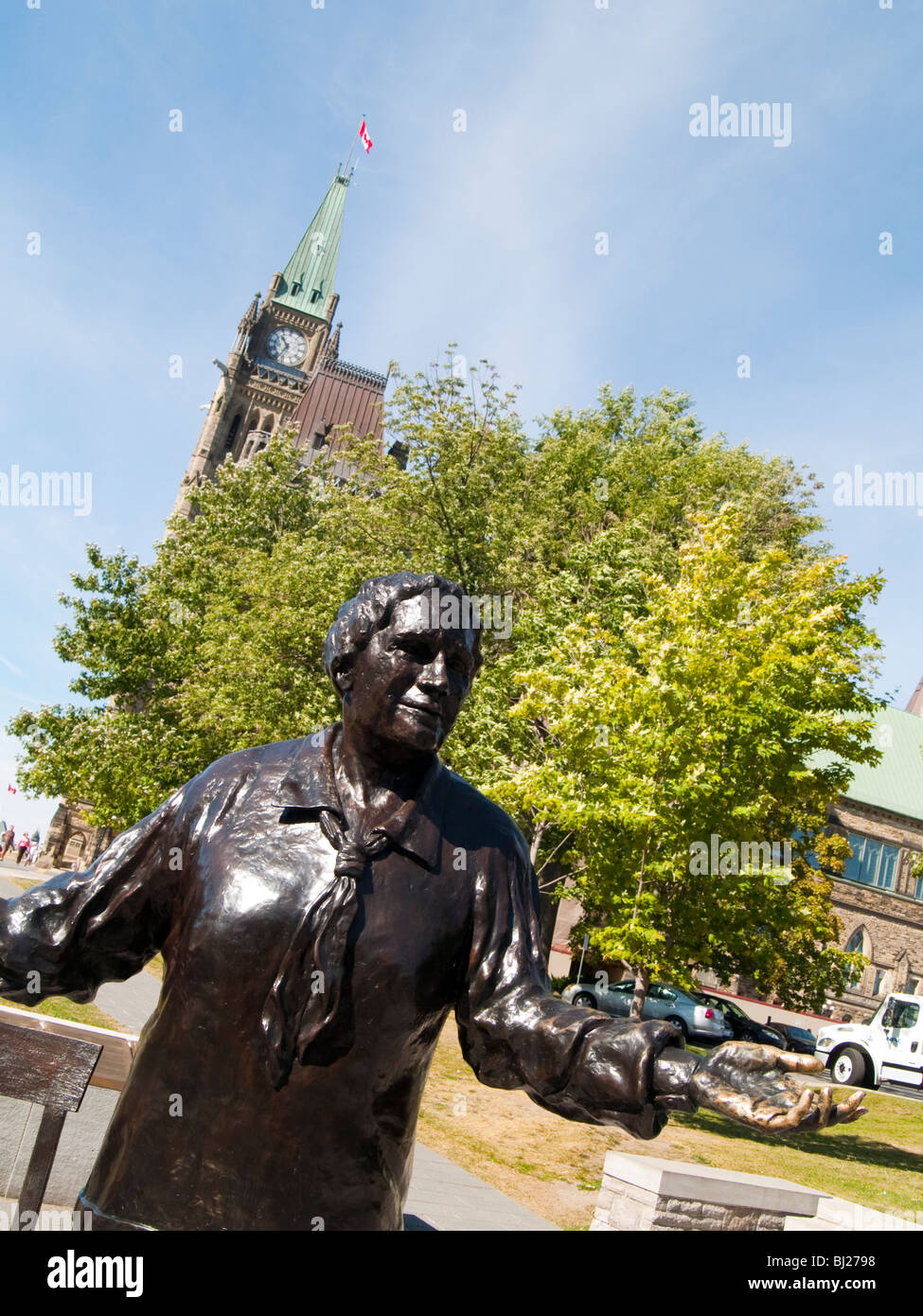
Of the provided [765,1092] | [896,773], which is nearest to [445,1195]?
[765,1092]

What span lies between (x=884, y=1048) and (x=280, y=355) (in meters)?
68.9

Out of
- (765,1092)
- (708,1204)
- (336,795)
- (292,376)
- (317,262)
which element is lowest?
(708,1204)

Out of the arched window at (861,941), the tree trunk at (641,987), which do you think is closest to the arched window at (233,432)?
the arched window at (861,941)

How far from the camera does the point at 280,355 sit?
78.3 meters

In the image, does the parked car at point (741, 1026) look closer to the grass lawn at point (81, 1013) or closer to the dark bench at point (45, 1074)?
the grass lawn at point (81, 1013)

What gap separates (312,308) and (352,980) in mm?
84044

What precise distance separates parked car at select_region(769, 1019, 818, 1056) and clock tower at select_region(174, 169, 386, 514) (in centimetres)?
4909

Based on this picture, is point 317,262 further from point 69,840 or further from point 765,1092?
point 765,1092

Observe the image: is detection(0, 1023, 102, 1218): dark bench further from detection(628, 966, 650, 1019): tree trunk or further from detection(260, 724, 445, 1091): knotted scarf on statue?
detection(628, 966, 650, 1019): tree trunk

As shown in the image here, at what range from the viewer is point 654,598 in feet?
60.2

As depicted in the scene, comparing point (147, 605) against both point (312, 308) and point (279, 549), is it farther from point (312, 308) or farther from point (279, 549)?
point (312, 308)

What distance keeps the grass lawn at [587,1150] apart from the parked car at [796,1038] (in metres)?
12.7
